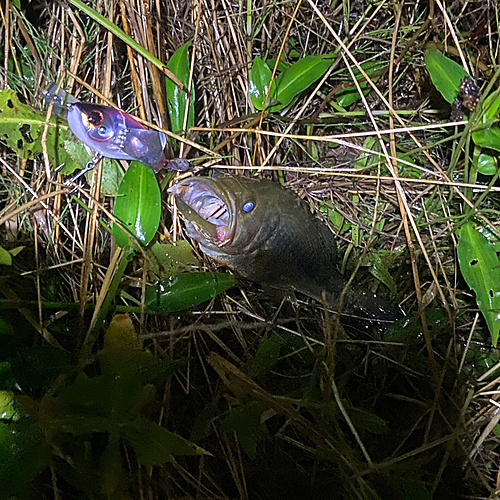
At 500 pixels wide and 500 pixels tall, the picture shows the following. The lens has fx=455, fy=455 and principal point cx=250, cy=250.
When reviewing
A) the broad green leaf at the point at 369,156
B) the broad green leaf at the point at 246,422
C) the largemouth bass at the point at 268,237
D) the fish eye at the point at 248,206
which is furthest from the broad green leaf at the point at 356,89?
the broad green leaf at the point at 246,422

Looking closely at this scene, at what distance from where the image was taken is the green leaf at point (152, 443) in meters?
1.17

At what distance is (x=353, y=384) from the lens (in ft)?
5.93

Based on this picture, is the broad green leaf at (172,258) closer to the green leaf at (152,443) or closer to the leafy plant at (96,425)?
the leafy plant at (96,425)

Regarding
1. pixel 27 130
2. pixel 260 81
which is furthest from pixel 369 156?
pixel 27 130

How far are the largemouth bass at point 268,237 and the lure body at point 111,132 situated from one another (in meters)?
0.16

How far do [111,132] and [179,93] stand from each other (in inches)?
11.4

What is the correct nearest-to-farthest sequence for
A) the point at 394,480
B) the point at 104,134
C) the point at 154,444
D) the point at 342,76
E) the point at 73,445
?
the point at 154,444 → the point at 73,445 → the point at 394,480 → the point at 104,134 → the point at 342,76

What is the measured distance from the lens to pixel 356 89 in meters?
1.88

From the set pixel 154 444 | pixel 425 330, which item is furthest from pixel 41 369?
pixel 425 330

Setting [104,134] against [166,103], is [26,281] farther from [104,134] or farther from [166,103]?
[166,103]

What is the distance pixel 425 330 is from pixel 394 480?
0.53 m

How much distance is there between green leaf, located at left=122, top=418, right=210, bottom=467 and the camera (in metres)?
1.17

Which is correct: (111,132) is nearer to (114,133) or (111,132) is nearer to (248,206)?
(114,133)

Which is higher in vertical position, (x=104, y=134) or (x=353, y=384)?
(x=104, y=134)
